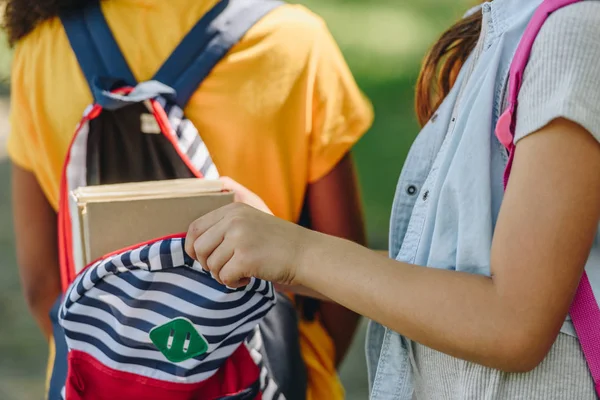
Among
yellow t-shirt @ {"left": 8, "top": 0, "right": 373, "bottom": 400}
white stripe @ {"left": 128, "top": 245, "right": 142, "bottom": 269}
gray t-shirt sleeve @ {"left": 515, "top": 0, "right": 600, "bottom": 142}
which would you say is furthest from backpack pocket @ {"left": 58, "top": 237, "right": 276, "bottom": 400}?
gray t-shirt sleeve @ {"left": 515, "top": 0, "right": 600, "bottom": 142}

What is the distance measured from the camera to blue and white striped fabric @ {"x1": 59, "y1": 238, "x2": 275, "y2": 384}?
113 centimetres

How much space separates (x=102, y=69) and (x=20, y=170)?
0.36 metres

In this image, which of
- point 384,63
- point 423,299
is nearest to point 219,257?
point 423,299

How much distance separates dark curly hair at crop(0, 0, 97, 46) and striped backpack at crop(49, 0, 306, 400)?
0.03 m

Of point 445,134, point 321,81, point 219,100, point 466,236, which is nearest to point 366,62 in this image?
point 321,81

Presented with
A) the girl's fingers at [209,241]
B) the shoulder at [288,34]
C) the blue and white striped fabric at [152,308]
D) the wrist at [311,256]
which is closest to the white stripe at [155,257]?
the blue and white striped fabric at [152,308]

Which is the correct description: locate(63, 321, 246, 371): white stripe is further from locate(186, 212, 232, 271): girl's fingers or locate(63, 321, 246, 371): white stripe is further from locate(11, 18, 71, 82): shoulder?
locate(11, 18, 71, 82): shoulder

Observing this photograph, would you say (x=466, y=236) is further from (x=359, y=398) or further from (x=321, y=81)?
(x=359, y=398)

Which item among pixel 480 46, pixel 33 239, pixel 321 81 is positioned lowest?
pixel 33 239

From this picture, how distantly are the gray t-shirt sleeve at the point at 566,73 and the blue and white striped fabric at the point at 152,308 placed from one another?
47cm

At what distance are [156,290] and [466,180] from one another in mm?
462

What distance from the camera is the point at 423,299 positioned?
912 millimetres

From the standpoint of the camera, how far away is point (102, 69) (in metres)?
1.43

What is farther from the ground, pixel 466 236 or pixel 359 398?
pixel 466 236
